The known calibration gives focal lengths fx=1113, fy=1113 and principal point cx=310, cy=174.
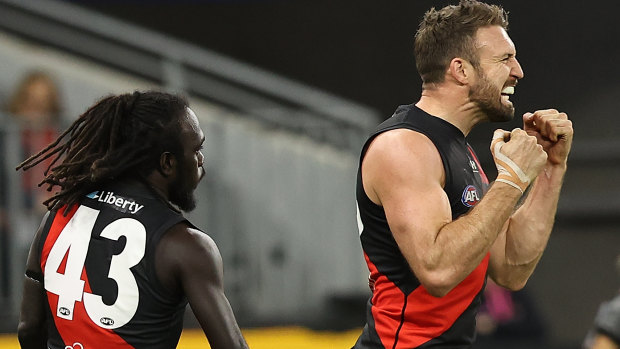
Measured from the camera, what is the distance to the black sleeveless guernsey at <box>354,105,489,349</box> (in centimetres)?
374

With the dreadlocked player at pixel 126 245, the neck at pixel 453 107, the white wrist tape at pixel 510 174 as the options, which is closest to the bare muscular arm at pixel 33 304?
the dreadlocked player at pixel 126 245

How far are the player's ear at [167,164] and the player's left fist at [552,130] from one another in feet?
4.28

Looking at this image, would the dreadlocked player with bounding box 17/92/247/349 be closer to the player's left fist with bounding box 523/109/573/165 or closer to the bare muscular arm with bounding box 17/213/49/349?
the bare muscular arm with bounding box 17/213/49/349

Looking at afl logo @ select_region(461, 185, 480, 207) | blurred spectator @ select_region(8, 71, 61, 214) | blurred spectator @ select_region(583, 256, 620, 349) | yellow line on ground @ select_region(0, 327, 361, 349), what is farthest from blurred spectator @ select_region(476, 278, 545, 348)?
afl logo @ select_region(461, 185, 480, 207)

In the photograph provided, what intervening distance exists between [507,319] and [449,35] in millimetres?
4931

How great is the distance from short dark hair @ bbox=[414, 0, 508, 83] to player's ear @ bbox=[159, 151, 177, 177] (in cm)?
95

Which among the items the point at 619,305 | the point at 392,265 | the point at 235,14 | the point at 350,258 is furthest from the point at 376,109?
the point at 392,265

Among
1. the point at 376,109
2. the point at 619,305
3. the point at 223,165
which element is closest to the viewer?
the point at 619,305

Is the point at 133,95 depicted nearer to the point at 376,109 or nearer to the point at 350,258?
the point at 350,258

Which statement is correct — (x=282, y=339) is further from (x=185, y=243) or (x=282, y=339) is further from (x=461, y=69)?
(x=185, y=243)

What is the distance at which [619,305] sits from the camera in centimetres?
524

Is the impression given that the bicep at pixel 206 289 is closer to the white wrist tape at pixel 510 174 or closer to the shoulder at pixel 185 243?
the shoulder at pixel 185 243

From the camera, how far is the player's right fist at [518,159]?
3.62 metres

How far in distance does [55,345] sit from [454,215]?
1371mm
